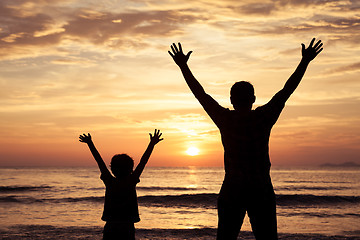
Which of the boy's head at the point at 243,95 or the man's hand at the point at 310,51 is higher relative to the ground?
the man's hand at the point at 310,51

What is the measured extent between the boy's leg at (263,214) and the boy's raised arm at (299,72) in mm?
718

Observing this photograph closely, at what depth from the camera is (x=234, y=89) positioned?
2857 millimetres

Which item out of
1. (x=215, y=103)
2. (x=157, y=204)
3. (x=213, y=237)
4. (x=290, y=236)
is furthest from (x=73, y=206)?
(x=215, y=103)

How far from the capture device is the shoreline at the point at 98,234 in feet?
38.7

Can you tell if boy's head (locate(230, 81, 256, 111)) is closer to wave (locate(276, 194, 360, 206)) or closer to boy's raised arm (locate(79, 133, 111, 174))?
boy's raised arm (locate(79, 133, 111, 174))

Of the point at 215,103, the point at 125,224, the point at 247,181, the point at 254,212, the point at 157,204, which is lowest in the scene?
the point at 157,204

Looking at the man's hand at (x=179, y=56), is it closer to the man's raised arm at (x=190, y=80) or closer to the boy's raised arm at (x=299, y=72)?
A: the man's raised arm at (x=190, y=80)

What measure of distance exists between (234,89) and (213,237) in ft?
33.8

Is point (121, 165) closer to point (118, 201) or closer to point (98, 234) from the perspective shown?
point (118, 201)

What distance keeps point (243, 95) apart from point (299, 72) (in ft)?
1.49

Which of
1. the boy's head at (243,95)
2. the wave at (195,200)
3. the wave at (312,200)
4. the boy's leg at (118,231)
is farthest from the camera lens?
the wave at (312,200)

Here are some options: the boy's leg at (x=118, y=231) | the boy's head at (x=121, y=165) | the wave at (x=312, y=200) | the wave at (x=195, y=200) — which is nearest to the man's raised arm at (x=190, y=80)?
the boy's head at (x=121, y=165)

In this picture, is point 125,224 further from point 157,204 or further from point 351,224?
point 157,204

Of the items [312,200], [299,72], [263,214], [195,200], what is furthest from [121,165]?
[312,200]
